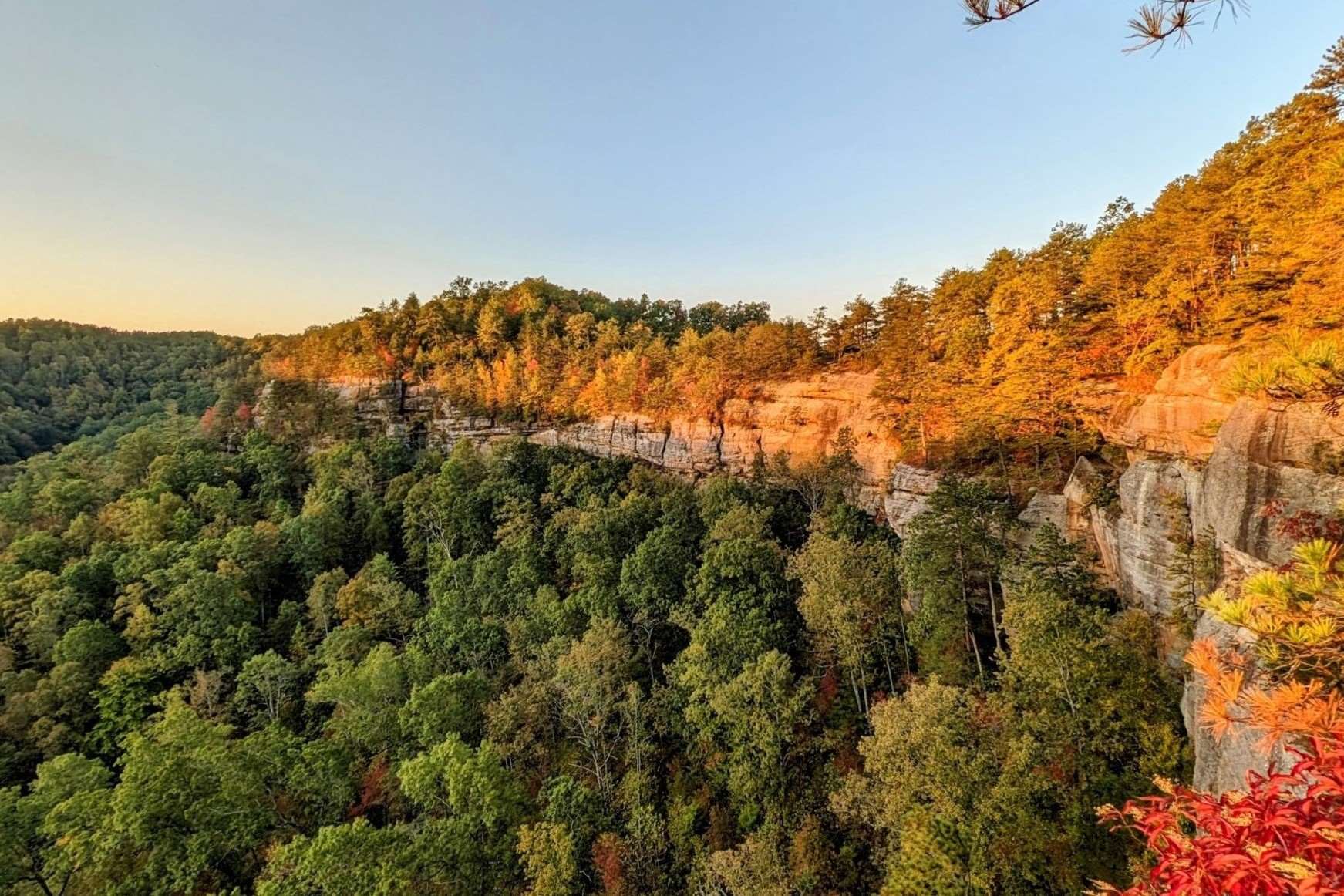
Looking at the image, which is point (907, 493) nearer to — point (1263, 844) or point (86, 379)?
point (1263, 844)

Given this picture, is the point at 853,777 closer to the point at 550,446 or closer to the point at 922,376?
the point at 922,376

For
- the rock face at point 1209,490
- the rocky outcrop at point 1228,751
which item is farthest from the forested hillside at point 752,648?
the rocky outcrop at point 1228,751

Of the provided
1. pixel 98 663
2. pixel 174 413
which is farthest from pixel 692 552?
pixel 174 413

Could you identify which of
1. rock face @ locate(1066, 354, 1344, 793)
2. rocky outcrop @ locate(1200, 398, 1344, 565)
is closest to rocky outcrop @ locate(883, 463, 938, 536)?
rock face @ locate(1066, 354, 1344, 793)

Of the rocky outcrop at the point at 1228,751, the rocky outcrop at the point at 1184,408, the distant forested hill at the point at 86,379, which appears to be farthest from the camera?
the distant forested hill at the point at 86,379

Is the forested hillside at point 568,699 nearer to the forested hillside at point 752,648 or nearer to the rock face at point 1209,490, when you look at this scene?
the forested hillside at point 752,648

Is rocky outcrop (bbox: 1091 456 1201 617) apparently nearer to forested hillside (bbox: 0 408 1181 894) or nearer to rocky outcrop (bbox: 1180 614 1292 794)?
forested hillside (bbox: 0 408 1181 894)
